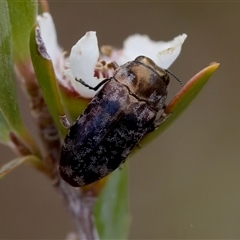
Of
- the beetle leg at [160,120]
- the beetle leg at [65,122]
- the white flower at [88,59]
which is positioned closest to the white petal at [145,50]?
the white flower at [88,59]

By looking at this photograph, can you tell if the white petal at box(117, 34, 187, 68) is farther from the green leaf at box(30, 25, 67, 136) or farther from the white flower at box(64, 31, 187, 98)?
the green leaf at box(30, 25, 67, 136)

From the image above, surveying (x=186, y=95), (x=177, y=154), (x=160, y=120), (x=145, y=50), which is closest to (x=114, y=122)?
(x=160, y=120)

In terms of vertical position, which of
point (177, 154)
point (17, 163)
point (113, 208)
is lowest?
point (177, 154)

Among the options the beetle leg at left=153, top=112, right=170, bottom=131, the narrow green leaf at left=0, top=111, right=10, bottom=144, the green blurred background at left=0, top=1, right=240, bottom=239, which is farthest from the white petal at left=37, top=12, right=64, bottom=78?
the green blurred background at left=0, top=1, right=240, bottom=239

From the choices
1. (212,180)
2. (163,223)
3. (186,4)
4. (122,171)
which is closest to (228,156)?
(212,180)

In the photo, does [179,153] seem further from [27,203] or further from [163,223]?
[27,203]

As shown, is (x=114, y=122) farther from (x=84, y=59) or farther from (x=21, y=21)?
(x=21, y=21)

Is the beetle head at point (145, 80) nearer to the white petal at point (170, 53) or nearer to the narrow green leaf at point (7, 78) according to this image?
the white petal at point (170, 53)
